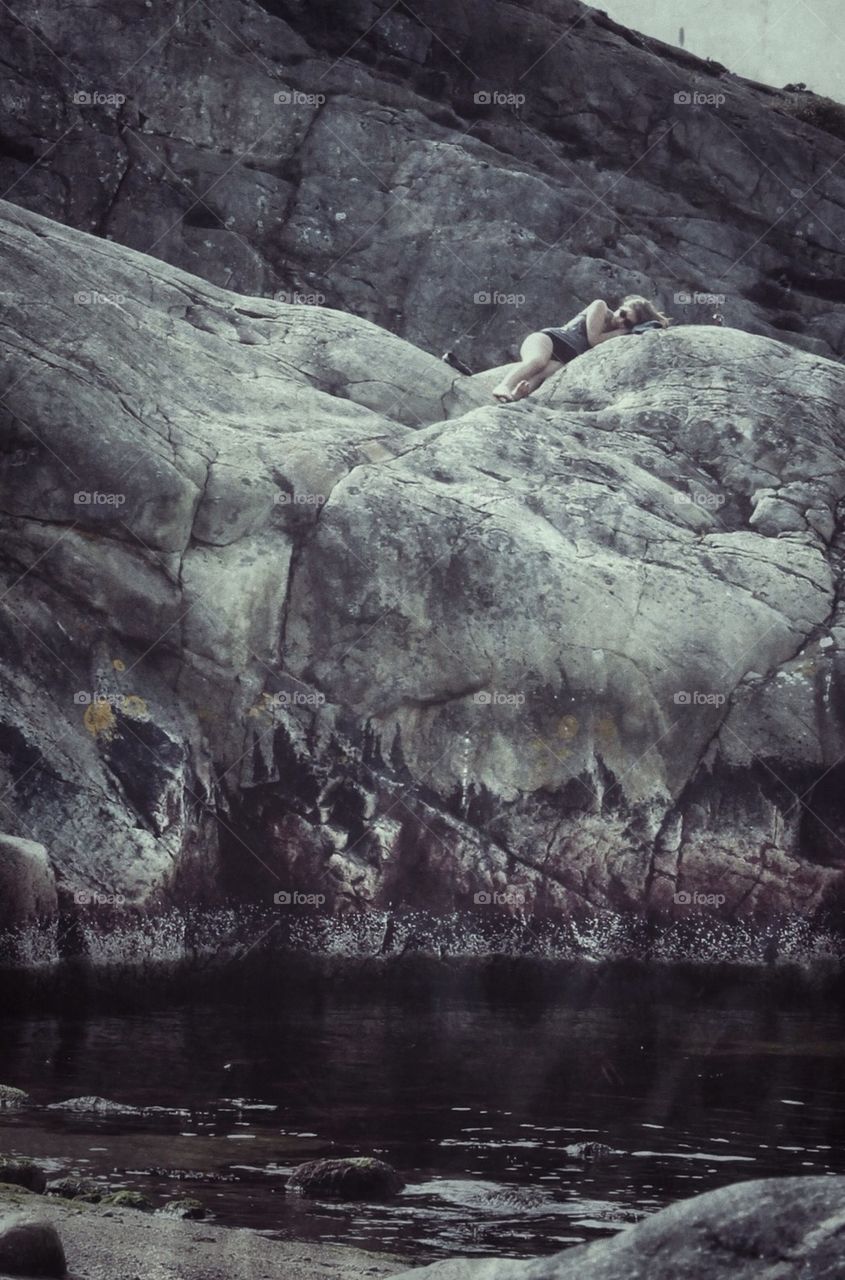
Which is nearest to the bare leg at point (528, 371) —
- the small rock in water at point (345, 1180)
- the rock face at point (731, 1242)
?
the small rock in water at point (345, 1180)

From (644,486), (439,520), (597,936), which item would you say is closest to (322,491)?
(439,520)

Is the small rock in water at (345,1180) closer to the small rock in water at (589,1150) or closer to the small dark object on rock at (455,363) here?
the small rock in water at (589,1150)

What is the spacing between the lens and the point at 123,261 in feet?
46.2

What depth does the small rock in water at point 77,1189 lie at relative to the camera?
5.59 meters

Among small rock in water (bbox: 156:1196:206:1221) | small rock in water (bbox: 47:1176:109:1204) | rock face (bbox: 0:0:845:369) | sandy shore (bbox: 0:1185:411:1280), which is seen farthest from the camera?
rock face (bbox: 0:0:845:369)

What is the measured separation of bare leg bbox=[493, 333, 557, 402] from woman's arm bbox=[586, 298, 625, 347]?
533mm

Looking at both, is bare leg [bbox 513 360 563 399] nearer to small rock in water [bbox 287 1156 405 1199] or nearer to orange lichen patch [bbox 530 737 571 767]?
orange lichen patch [bbox 530 737 571 767]

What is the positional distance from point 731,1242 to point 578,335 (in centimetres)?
1295

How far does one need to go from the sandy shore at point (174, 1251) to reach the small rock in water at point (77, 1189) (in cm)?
11

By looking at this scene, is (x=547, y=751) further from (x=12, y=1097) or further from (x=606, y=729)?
(x=12, y=1097)

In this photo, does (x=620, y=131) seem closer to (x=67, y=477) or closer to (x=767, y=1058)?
(x=67, y=477)

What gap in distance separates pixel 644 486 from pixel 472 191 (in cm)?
1179

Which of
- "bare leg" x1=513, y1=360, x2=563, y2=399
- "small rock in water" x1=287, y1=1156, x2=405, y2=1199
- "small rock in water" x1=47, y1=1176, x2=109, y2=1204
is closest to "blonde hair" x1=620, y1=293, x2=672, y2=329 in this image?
"bare leg" x1=513, y1=360, x2=563, y2=399

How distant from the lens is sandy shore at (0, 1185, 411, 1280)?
4.84 metres
